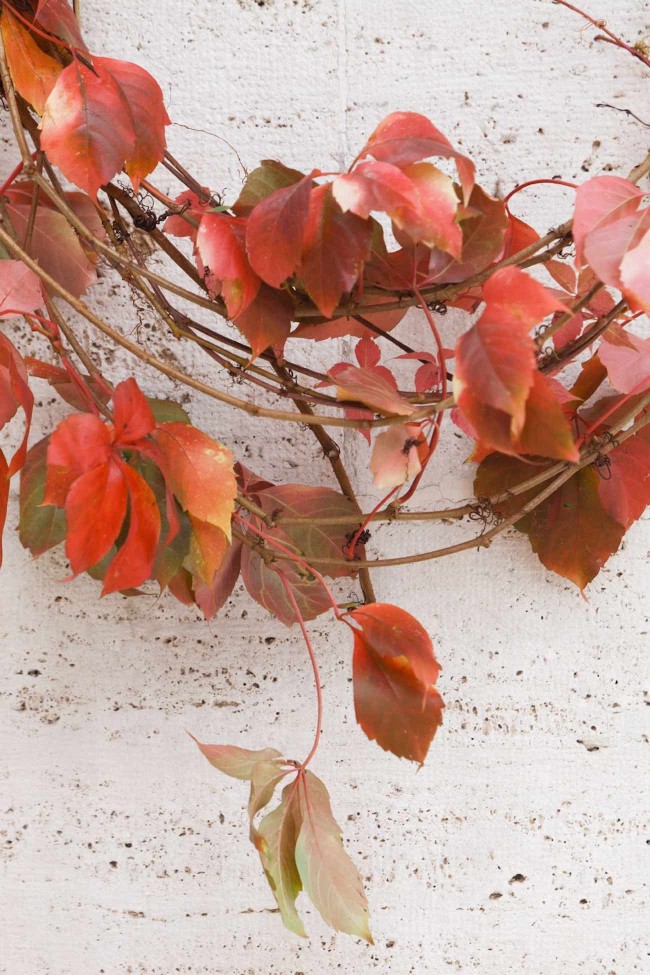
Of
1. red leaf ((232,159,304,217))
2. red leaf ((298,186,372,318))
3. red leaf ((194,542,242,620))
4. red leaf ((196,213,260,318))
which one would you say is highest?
red leaf ((232,159,304,217))

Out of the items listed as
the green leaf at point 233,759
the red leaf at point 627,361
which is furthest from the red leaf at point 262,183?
the green leaf at point 233,759

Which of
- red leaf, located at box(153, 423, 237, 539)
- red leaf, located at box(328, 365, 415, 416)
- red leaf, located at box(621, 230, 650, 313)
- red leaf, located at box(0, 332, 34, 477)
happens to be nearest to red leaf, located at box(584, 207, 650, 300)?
red leaf, located at box(621, 230, 650, 313)

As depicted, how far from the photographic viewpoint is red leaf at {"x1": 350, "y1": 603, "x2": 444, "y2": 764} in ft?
1.57

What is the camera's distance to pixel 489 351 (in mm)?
339

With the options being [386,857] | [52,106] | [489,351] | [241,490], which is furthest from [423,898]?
[52,106]

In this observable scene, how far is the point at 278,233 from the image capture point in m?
0.41

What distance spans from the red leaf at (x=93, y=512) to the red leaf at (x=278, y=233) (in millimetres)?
139

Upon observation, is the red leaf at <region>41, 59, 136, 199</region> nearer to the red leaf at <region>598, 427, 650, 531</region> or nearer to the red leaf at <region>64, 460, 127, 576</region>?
the red leaf at <region>64, 460, 127, 576</region>

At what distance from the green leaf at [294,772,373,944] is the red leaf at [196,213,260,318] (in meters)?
0.32

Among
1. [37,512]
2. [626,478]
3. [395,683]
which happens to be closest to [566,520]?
[626,478]

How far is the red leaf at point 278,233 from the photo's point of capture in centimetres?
40

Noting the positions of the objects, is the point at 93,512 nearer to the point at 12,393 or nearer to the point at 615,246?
the point at 12,393

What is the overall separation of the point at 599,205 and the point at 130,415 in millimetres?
276

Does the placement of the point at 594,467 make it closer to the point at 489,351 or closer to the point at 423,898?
the point at 489,351
